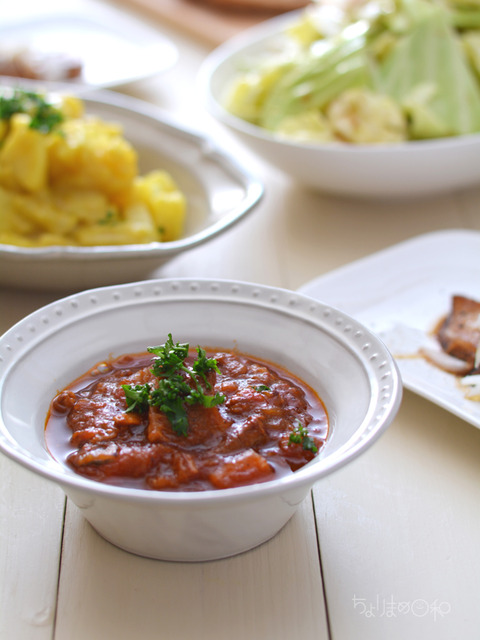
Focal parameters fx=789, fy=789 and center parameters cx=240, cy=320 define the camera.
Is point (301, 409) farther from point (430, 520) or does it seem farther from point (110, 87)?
point (110, 87)

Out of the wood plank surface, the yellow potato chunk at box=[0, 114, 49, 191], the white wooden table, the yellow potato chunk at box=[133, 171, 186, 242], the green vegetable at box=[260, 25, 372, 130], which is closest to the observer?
the white wooden table

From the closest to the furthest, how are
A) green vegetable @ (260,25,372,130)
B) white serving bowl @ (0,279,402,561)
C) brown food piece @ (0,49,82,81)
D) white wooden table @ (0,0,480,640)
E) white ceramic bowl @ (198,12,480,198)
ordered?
white serving bowl @ (0,279,402,561) → white wooden table @ (0,0,480,640) → white ceramic bowl @ (198,12,480,198) → green vegetable @ (260,25,372,130) → brown food piece @ (0,49,82,81)

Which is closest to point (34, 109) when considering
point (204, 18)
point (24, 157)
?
point (24, 157)

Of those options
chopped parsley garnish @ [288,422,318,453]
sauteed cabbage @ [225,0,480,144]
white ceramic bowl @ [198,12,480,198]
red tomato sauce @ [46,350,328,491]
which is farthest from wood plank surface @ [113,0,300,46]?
chopped parsley garnish @ [288,422,318,453]

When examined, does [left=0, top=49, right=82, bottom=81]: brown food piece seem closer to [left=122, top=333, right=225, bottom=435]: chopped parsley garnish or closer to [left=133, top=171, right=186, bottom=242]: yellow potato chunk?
[left=133, top=171, right=186, bottom=242]: yellow potato chunk

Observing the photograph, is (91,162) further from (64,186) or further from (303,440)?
(303,440)

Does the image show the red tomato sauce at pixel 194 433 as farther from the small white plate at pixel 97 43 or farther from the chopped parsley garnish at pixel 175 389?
the small white plate at pixel 97 43

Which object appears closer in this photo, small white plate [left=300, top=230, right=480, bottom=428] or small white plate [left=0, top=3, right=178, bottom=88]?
small white plate [left=300, top=230, right=480, bottom=428]
